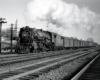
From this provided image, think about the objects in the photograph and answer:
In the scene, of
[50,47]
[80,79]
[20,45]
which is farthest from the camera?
[50,47]

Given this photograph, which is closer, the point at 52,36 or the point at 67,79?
the point at 67,79

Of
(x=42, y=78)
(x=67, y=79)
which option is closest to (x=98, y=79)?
(x=67, y=79)

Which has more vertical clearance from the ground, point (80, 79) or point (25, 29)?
point (25, 29)

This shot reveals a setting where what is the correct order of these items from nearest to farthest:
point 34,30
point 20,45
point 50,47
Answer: point 20,45, point 34,30, point 50,47

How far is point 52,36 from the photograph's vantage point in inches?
1323

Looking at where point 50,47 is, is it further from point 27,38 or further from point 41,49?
point 27,38

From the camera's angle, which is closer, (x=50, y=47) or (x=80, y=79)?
(x=80, y=79)

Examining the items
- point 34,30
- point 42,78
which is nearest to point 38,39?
point 34,30

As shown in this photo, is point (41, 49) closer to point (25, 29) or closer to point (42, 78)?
point (25, 29)

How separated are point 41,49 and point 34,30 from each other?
334 cm

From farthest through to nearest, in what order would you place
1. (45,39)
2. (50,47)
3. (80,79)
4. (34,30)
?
(50,47) < (45,39) < (34,30) < (80,79)

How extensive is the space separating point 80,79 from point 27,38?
20.9m

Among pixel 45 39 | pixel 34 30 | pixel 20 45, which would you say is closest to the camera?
pixel 20 45

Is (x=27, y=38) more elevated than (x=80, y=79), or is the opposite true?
(x=27, y=38)
